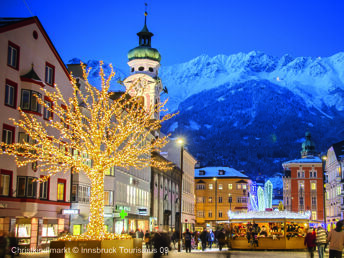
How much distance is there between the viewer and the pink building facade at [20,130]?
123ft

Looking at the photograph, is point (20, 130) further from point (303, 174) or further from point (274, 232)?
point (303, 174)

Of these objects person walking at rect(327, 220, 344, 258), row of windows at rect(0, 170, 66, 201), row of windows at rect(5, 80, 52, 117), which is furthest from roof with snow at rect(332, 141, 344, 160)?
person walking at rect(327, 220, 344, 258)

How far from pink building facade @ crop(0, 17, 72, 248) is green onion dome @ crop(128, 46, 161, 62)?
215 feet

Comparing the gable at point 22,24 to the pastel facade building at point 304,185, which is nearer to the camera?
the gable at point 22,24

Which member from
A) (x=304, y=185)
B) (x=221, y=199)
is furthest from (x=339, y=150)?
(x=221, y=199)

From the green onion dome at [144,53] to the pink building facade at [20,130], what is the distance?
6550 centimetres

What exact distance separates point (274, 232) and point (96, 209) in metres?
25.7

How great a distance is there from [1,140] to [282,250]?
2433cm

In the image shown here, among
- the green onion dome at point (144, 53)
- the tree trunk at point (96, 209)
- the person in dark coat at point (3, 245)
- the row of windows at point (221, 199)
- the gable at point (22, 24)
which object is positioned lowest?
Answer: the person in dark coat at point (3, 245)

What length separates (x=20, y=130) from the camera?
39125 millimetres

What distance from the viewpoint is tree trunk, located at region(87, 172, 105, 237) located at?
2381 centimetres

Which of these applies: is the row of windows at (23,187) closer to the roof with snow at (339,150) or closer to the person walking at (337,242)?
the person walking at (337,242)

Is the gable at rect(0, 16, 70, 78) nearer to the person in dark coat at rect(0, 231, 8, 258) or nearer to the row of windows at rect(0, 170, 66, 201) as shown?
the row of windows at rect(0, 170, 66, 201)

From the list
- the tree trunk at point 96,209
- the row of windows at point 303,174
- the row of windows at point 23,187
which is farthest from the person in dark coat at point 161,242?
the row of windows at point 303,174
